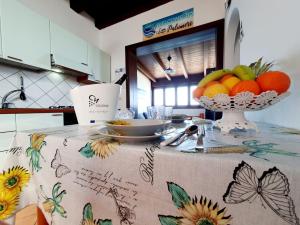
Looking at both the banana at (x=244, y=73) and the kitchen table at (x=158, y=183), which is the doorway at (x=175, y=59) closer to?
the banana at (x=244, y=73)

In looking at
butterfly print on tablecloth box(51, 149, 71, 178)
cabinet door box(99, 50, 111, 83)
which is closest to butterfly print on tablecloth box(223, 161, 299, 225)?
butterfly print on tablecloth box(51, 149, 71, 178)

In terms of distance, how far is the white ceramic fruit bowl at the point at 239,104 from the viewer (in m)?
0.42

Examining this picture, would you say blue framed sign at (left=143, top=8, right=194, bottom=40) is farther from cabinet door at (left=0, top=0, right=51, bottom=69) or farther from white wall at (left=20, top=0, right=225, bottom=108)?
cabinet door at (left=0, top=0, right=51, bottom=69)

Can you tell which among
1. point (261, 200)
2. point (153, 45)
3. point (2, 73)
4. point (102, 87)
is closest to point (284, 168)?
point (261, 200)

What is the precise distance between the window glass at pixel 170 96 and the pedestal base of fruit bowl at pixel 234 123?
7883 millimetres

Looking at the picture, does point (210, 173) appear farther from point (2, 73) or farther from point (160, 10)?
point (160, 10)

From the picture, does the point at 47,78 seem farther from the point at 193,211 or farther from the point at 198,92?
the point at 193,211

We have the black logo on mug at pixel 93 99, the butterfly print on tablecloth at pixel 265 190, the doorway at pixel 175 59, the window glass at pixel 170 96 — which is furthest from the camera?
the window glass at pixel 170 96

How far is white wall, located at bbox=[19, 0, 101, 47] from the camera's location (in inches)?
79.5

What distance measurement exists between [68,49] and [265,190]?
248 centimetres

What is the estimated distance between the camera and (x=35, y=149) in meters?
0.46

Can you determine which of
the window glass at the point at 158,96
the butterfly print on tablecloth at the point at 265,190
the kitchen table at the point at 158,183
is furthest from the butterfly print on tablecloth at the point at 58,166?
the window glass at the point at 158,96

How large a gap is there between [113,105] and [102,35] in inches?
112

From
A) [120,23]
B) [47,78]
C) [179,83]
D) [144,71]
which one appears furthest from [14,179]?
[179,83]
